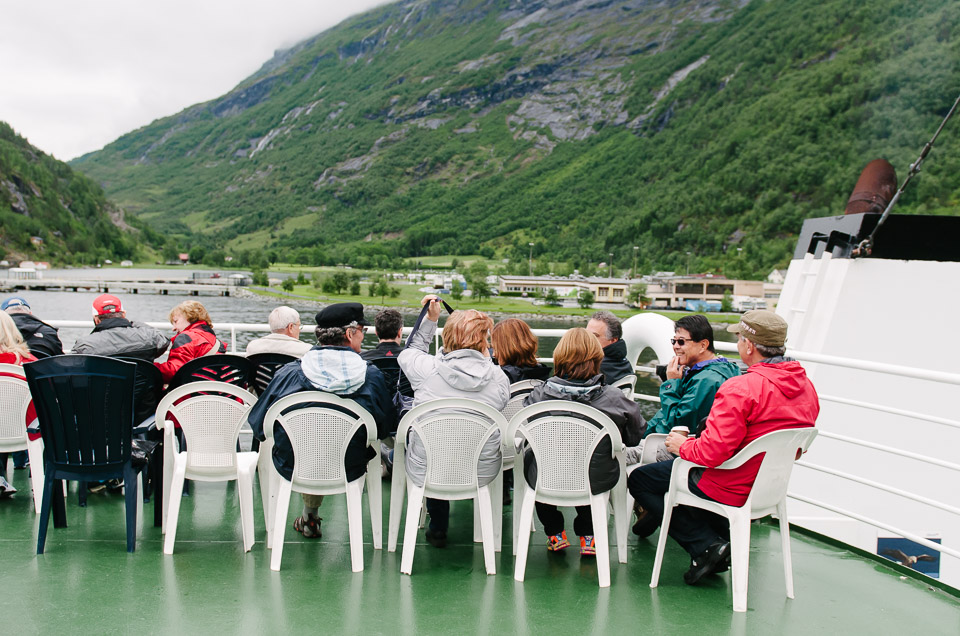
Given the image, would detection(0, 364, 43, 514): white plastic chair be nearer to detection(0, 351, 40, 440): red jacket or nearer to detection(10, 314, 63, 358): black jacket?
detection(0, 351, 40, 440): red jacket

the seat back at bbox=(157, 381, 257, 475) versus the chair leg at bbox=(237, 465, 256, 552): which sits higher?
the seat back at bbox=(157, 381, 257, 475)

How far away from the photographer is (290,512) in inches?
128

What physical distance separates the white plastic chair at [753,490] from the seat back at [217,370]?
212cm

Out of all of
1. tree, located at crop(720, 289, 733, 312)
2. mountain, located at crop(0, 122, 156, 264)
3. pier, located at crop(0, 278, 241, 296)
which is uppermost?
mountain, located at crop(0, 122, 156, 264)

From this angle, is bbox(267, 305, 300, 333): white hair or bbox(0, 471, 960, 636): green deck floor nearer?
bbox(0, 471, 960, 636): green deck floor

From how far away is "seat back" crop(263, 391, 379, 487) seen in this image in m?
2.45

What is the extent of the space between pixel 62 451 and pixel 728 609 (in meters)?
2.79

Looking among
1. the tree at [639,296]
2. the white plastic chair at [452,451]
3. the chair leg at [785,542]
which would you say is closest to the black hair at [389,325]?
the white plastic chair at [452,451]

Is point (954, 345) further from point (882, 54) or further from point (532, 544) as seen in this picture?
point (882, 54)

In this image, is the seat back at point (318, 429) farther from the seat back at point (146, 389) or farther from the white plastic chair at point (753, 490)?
the white plastic chair at point (753, 490)

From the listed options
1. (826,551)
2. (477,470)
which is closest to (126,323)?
(477,470)

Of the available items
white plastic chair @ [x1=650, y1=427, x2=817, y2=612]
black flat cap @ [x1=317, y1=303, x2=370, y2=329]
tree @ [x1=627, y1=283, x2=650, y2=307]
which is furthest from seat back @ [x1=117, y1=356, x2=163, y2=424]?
tree @ [x1=627, y1=283, x2=650, y2=307]

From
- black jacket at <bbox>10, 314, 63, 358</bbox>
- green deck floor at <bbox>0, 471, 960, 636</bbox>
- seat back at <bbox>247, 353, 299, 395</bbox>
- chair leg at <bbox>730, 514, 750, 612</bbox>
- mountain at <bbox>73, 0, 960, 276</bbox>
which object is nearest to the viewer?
green deck floor at <bbox>0, 471, 960, 636</bbox>

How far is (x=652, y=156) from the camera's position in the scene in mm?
137125
